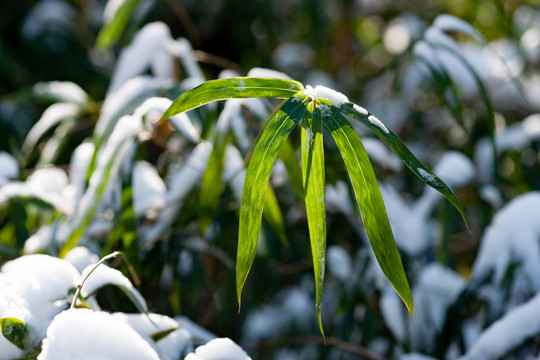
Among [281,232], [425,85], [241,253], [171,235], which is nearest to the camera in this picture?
[241,253]

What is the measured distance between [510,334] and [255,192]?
37 centimetres

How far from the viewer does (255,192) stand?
392 millimetres

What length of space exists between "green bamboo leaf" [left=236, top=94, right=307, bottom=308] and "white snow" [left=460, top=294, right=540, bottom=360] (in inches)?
13.2

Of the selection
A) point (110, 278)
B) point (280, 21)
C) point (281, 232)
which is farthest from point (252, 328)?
point (280, 21)

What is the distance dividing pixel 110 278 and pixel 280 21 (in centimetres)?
125

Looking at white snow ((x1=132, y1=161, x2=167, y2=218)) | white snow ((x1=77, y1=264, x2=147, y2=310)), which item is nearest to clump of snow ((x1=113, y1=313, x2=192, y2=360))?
white snow ((x1=77, y1=264, x2=147, y2=310))

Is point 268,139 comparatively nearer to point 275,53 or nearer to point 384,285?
point 384,285

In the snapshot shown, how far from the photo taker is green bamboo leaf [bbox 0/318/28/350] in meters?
0.40

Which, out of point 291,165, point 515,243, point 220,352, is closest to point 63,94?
point 291,165

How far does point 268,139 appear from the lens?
1.30ft

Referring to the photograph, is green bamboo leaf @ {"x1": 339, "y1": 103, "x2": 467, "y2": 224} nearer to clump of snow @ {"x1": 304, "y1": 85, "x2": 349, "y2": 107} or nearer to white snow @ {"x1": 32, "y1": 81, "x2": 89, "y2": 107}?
clump of snow @ {"x1": 304, "y1": 85, "x2": 349, "y2": 107}

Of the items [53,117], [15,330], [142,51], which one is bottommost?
[15,330]

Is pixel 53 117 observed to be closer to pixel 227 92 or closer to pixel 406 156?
pixel 227 92

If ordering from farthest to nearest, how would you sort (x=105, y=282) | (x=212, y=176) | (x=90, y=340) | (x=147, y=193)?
(x=147, y=193) → (x=212, y=176) → (x=105, y=282) → (x=90, y=340)
